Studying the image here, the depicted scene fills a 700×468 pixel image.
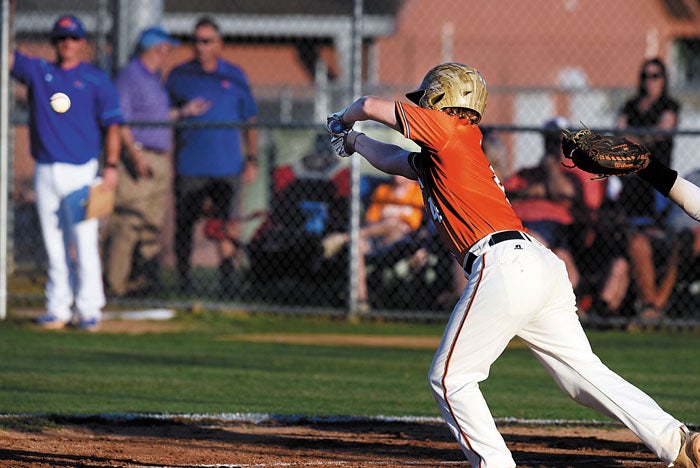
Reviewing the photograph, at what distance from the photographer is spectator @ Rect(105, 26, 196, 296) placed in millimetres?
12102

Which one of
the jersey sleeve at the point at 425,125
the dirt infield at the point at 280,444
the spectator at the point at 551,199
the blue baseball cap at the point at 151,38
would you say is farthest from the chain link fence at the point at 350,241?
the jersey sleeve at the point at 425,125

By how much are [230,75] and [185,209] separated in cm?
147

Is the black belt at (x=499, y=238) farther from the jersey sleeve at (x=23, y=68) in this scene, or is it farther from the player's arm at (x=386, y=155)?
the jersey sleeve at (x=23, y=68)

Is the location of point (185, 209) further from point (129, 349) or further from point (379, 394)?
point (379, 394)

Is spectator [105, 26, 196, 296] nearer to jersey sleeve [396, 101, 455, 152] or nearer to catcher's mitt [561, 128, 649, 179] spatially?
catcher's mitt [561, 128, 649, 179]

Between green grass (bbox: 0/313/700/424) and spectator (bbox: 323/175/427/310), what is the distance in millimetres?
816

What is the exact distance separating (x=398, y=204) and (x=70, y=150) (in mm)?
3431

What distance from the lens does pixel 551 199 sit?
11.4 m

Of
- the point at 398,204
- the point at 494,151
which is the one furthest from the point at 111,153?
the point at 494,151

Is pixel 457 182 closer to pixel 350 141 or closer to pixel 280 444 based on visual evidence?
pixel 350 141

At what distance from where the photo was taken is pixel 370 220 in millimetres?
12180

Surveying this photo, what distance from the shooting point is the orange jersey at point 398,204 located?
1199 cm

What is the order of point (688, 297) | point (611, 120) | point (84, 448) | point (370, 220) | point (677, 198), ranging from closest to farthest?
point (677, 198) < point (84, 448) < point (688, 297) < point (370, 220) < point (611, 120)

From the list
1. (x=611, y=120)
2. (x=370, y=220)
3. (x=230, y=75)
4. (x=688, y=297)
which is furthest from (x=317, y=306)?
(x=611, y=120)
